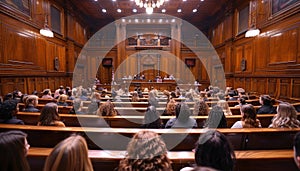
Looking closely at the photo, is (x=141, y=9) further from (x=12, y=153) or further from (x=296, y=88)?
(x=12, y=153)

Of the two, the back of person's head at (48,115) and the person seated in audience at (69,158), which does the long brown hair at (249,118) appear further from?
the back of person's head at (48,115)

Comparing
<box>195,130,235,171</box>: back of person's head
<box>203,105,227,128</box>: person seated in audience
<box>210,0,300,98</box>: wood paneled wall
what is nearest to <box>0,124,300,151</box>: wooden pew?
<box>203,105,227,128</box>: person seated in audience

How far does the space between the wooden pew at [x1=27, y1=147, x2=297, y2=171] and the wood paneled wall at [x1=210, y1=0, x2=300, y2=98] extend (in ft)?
13.8

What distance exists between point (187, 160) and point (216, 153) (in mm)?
572

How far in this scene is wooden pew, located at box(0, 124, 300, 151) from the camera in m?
2.10

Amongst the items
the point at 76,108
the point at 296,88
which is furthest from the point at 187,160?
the point at 296,88

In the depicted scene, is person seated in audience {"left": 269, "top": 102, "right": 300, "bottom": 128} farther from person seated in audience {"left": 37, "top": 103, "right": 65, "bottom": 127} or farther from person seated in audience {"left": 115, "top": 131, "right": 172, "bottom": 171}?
person seated in audience {"left": 37, "top": 103, "right": 65, "bottom": 127}

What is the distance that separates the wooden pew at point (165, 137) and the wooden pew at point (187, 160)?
1.05 ft

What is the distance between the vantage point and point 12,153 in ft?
3.34

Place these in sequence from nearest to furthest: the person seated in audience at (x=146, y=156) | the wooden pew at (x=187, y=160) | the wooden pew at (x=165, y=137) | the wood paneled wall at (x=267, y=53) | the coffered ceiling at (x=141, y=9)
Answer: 1. the person seated in audience at (x=146, y=156)
2. the wooden pew at (x=187, y=160)
3. the wooden pew at (x=165, y=137)
4. the wood paneled wall at (x=267, y=53)
5. the coffered ceiling at (x=141, y=9)

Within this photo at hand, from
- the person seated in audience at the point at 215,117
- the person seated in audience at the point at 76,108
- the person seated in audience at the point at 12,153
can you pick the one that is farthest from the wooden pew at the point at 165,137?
the person seated in audience at the point at 76,108

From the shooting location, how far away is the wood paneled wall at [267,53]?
5.14 metres

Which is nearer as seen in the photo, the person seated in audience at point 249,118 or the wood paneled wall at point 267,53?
the person seated in audience at point 249,118

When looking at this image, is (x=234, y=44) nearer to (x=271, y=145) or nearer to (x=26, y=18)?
(x=271, y=145)
